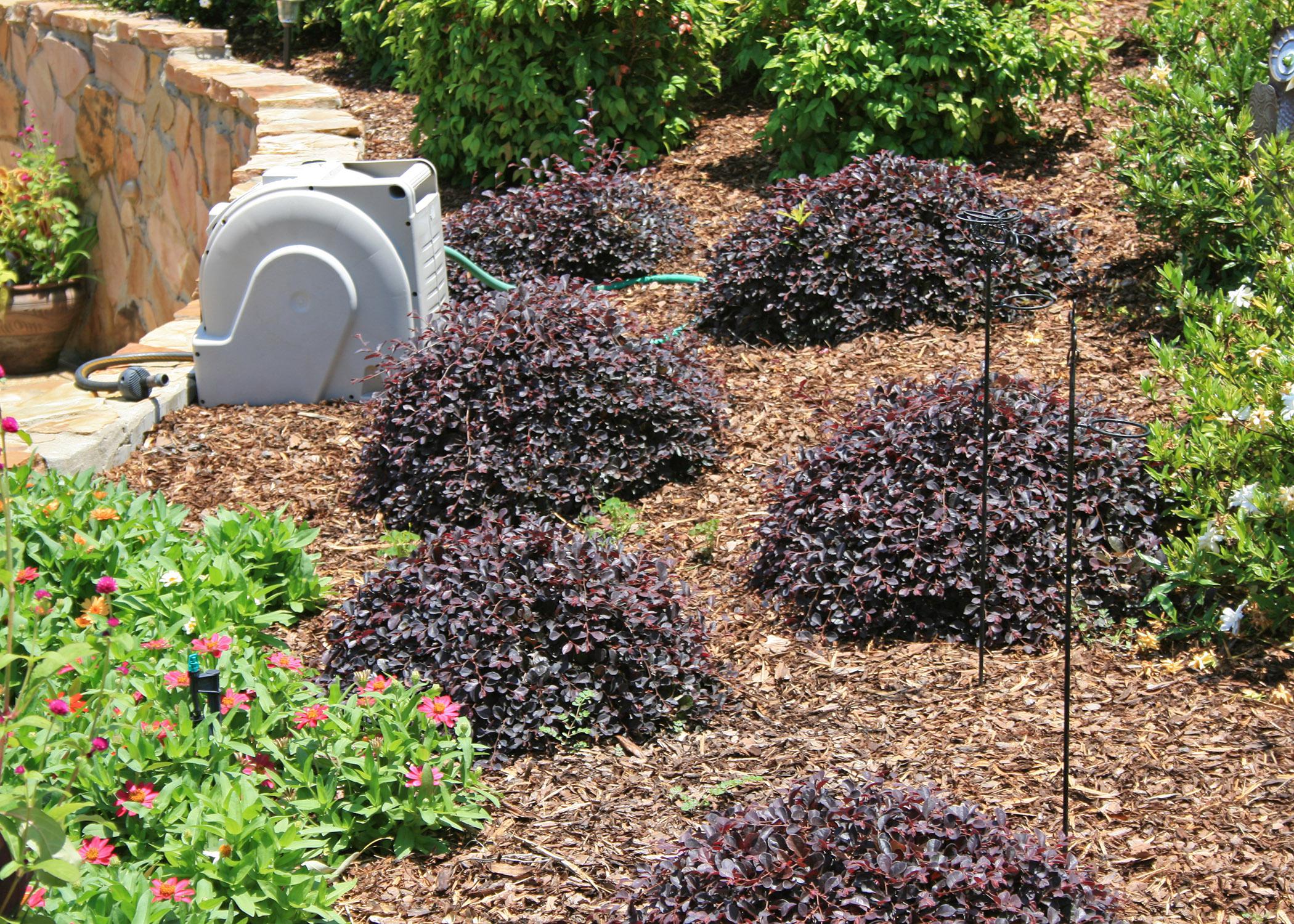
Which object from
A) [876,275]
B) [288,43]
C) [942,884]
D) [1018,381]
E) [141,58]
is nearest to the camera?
[942,884]

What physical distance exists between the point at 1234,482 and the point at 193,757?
2.85 meters

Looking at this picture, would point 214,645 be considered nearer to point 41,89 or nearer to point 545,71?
point 545,71

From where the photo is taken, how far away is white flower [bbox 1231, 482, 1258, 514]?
10.7ft

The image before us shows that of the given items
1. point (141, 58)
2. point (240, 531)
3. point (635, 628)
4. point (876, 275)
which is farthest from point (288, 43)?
point (635, 628)

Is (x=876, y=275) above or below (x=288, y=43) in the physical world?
below

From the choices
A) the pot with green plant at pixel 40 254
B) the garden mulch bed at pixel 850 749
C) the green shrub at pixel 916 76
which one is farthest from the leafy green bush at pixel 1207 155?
the pot with green plant at pixel 40 254

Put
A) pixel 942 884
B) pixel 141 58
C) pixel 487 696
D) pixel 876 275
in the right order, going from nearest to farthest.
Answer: pixel 942 884, pixel 487 696, pixel 876 275, pixel 141 58

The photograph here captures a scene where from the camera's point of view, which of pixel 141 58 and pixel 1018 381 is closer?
pixel 1018 381

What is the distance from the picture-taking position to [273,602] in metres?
3.77

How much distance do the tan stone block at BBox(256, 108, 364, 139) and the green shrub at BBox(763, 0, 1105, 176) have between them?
8.45 feet

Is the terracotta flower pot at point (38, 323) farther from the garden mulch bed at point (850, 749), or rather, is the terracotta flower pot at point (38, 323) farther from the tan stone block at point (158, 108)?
the garden mulch bed at point (850, 749)

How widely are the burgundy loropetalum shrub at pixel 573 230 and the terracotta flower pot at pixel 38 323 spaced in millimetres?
5566

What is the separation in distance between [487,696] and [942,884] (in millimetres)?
1324

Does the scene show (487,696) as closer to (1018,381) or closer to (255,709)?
(255,709)
